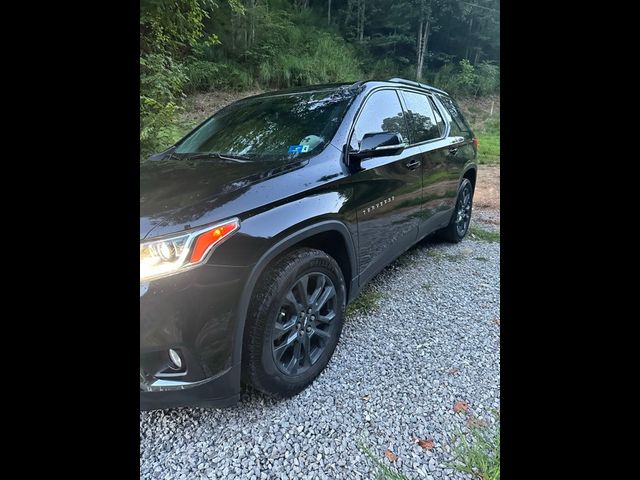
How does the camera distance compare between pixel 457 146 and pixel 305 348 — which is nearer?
pixel 305 348

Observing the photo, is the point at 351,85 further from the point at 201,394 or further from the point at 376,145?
the point at 201,394

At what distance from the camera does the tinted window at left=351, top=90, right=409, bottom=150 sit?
7.79 feet

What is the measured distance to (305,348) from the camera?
196 centimetres

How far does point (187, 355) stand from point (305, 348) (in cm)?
69

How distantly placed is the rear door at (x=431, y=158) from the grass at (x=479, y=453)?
1.83 m

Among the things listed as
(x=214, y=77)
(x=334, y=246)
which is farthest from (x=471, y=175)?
(x=214, y=77)

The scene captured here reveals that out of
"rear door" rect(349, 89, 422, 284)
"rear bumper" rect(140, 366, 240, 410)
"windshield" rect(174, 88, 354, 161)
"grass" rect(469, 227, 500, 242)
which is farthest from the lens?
"grass" rect(469, 227, 500, 242)

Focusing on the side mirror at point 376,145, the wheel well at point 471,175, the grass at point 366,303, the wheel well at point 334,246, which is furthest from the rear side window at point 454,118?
the wheel well at point 334,246

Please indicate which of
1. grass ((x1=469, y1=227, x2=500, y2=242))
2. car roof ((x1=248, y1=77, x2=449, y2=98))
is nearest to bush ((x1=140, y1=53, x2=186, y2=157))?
car roof ((x1=248, y1=77, x2=449, y2=98))

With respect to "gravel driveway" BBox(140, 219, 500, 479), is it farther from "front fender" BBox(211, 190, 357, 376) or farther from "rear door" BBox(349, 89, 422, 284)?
"rear door" BBox(349, 89, 422, 284)

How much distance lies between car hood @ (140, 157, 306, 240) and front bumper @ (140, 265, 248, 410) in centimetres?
19

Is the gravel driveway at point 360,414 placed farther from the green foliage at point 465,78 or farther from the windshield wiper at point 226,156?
the green foliage at point 465,78
